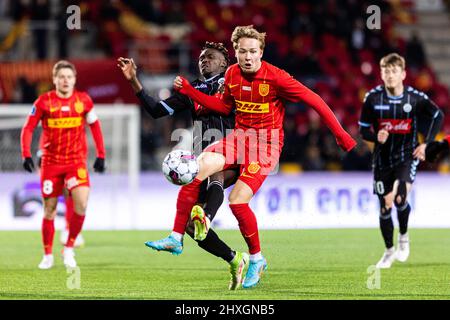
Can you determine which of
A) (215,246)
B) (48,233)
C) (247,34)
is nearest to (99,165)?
(48,233)

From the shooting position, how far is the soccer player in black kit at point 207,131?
25.3 ft

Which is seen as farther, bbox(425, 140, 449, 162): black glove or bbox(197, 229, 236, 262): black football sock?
bbox(425, 140, 449, 162): black glove

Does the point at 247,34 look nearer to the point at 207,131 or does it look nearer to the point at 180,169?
the point at 207,131

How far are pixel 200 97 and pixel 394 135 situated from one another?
3.00 metres

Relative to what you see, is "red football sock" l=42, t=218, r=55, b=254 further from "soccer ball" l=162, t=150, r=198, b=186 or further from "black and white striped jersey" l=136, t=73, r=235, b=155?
"soccer ball" l=162, t=150, r=198, b=186

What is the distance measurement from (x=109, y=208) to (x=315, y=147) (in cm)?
393

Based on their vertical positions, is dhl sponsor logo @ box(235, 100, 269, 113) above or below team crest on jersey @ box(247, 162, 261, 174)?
above

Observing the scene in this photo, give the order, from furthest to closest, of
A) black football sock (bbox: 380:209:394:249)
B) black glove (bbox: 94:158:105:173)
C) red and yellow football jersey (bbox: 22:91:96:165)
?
black glove (bbox: 94:158:105:173)
red and yellow football jersey (bbox: 22:91:96:165)
black football sock (bbox: 380:209:394:249)

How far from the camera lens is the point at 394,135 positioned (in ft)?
33.6

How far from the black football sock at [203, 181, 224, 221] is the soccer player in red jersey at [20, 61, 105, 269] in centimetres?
254

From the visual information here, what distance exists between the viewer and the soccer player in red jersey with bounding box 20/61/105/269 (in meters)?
10.2

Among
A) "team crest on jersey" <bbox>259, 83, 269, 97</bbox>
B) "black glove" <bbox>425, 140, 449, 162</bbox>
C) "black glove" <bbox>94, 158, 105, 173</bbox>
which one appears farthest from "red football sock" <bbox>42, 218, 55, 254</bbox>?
"black glove" <bbox>425, 140, 449, 162</bbox>

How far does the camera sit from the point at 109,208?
50.1 ft
